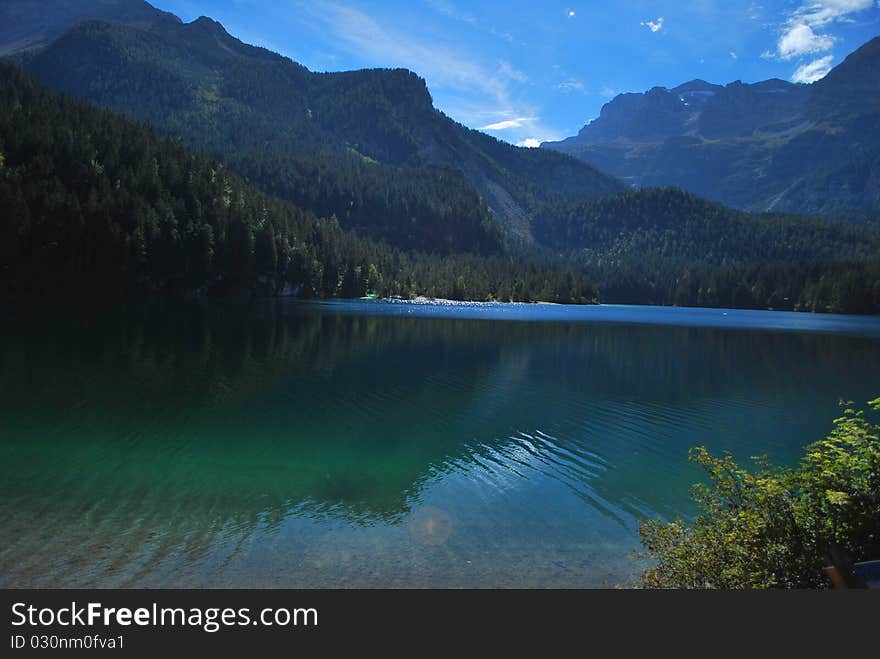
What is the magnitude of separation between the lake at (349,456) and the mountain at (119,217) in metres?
64.5

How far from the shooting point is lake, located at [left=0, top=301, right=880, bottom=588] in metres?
13.2

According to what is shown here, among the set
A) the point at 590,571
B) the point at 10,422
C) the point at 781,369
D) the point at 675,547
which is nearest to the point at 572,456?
the point at 590,571

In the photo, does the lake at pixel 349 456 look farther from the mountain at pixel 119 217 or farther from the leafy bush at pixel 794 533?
the mountain at pixel 119 217

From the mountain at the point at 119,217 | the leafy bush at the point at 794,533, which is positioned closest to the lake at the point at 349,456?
the leafy bush at the point at 794,533

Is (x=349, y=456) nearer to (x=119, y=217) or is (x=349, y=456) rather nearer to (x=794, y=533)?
(x=794, y=533)

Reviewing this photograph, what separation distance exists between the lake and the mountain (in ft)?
211

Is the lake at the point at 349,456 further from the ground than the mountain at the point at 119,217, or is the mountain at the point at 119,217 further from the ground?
the mountain at the point at 119,217

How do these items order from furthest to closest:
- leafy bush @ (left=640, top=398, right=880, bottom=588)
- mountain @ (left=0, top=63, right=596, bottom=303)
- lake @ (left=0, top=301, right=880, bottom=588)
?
mountain @ (left=0, top=63, right=596, bottom=303)
lake @ (left=0, top=301, right=880, bottom=588)
leafy bush @ (left=640, top=398, right=880, bottom=588)

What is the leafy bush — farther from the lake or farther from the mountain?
the mountain

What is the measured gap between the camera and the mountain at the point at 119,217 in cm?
10275

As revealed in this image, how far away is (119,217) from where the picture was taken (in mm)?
117875

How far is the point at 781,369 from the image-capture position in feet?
178

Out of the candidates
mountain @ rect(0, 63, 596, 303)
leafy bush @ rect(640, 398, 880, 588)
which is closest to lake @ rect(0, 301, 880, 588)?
leafy bush @ rect(640, 398, 880, 588)

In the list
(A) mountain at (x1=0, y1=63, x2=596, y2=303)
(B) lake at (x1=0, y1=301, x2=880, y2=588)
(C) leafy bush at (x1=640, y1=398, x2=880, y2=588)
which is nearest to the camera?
(C) leafy bush at (x1=640, y1=398, x2=880, y2=588)
